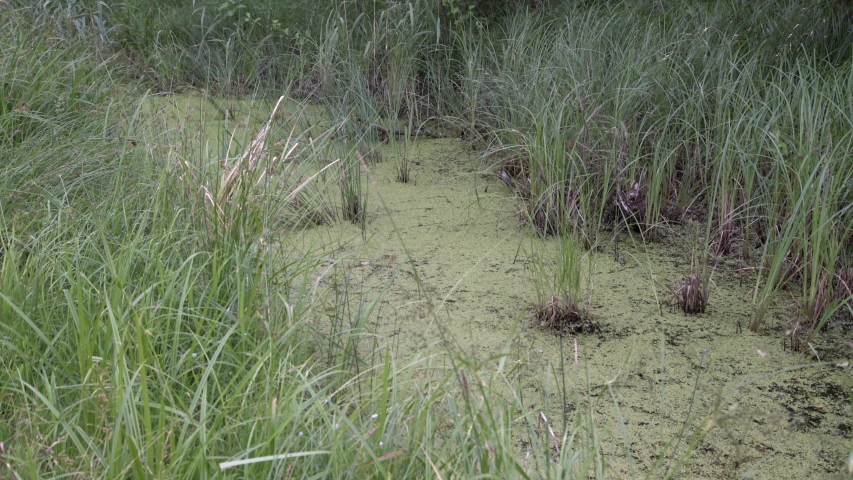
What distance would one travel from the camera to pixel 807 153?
2393 millimetres

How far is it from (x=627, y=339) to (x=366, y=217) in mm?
1166

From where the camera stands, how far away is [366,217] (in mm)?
3010

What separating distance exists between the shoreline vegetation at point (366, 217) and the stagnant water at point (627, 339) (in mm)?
25

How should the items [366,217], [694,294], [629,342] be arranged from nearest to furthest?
[629,342] → [694,294] → [366,217]

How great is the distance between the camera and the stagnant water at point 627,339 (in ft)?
5.81

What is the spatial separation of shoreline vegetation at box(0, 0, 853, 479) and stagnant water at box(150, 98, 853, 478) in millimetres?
25

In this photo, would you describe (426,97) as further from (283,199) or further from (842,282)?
(842,282)

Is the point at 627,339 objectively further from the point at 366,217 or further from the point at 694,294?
the point at 366,217

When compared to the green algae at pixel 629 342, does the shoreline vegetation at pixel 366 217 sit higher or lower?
higher

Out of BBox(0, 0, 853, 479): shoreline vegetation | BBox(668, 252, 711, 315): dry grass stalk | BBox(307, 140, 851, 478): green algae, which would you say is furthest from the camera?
BBox(668, 252, 711, 315): dry grass stalk

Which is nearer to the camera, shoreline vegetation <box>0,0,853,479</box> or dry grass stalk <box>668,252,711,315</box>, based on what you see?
shoreline vegetation <box>0,0,853,479</box>

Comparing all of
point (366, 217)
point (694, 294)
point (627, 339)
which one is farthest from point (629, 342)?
point (366, 217)

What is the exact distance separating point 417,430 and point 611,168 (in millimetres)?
1628

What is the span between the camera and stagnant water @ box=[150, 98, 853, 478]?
177 cm
